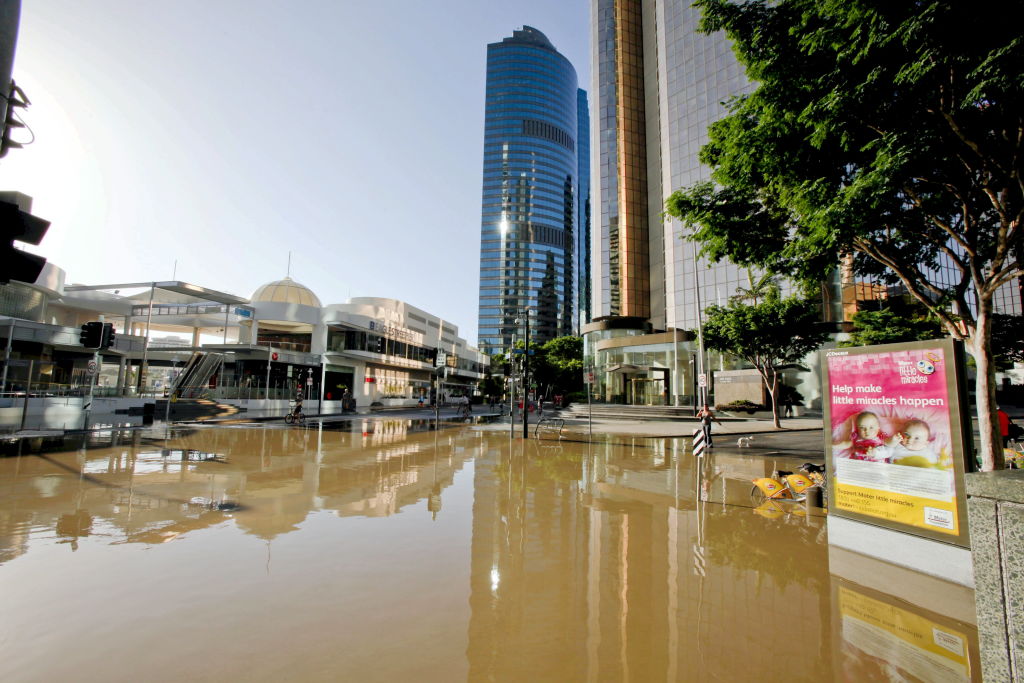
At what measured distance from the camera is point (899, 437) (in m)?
5.64

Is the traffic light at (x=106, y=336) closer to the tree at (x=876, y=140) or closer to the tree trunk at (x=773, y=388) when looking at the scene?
the tree at (x=876, y=140)

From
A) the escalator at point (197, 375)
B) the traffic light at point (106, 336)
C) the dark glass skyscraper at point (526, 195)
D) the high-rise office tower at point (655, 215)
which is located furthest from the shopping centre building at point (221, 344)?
the dark glass skyscraper at point (526, 195)

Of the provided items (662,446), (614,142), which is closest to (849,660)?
(662,446)

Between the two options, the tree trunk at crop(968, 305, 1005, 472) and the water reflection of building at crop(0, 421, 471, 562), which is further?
the tree trunk at crop(968, 305, 1005, 472)

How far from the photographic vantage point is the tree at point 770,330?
90.6 ft

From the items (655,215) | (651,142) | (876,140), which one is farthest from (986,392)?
(651,142)

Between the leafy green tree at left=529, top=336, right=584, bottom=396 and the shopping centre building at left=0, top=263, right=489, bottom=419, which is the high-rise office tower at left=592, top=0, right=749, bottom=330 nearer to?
the leafy green tree at left=529, top=336, right=584, bottom=396

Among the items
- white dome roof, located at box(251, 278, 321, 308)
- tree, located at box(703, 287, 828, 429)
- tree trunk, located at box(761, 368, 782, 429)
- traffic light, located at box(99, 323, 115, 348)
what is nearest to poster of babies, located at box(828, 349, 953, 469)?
traffic light, located at box(99, 323, 115, 348)

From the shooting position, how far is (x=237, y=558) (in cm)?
556

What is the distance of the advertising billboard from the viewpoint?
16.9 feet

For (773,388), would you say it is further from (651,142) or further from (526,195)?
(526,195)

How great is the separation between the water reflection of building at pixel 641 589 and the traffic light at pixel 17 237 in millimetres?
5997

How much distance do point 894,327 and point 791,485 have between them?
3229 cm

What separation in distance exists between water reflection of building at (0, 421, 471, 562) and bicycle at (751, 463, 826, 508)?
19.5ft
